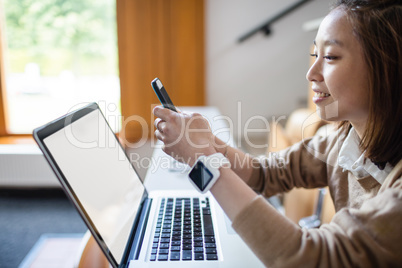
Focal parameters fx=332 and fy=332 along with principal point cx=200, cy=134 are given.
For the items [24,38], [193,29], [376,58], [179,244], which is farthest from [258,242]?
[24,38]

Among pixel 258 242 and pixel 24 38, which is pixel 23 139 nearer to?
pixel 24 38

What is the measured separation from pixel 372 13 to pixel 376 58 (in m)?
0.08

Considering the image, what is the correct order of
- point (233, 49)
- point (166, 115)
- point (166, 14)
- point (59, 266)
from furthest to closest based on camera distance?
point (233, 49) → point (166, 14) → point (59, 266) → point (166, 115)

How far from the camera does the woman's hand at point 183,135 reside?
2.08ft

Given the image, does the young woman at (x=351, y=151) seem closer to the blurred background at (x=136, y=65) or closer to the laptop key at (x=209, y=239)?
the laptop key at (x=209, y=239)

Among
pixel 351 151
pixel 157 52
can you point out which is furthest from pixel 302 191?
pixel 157 52

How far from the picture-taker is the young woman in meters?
0.51

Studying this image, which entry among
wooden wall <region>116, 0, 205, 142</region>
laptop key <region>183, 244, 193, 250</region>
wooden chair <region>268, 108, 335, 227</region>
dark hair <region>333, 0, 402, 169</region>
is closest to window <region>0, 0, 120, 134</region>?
wooden wall <region>116, 0, 205, 142</region>

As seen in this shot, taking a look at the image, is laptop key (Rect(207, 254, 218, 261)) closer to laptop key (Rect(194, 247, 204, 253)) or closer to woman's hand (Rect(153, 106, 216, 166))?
laptop key (Rect(194, 247, 204, 253))

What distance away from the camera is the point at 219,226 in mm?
788

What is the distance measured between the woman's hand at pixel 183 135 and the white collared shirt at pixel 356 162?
327 millimetres

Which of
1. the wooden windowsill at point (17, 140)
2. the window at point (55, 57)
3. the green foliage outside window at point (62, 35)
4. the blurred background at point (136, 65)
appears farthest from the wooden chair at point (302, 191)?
the wooden windowsill at point (17, 140)

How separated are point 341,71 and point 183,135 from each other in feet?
1.05

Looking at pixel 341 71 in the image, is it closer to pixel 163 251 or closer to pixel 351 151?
pixel 351 151
